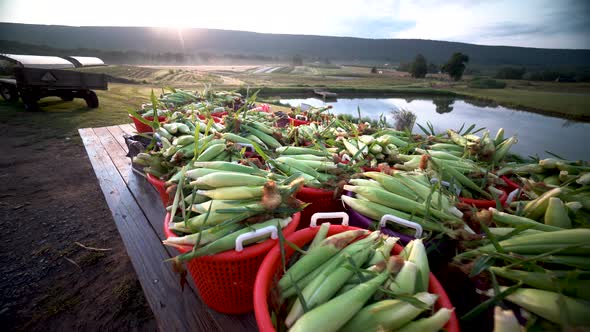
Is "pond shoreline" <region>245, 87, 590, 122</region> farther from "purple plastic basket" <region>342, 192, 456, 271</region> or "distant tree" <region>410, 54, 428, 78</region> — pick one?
"distant tree" <region>410, 54, 428, 78</region>

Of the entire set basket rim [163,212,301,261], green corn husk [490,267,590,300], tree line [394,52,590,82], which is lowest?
basket rim [163,212,301,261]

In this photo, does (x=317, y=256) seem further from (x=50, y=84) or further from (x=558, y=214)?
(x=50, y=84)

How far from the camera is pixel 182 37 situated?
325 feet

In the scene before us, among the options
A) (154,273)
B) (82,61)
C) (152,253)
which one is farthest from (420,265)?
(82,61)

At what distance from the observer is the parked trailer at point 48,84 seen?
8812 millimetres

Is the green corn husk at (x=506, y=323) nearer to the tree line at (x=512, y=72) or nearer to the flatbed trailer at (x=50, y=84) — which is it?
the flatbed trailer at (x=50, y=84)

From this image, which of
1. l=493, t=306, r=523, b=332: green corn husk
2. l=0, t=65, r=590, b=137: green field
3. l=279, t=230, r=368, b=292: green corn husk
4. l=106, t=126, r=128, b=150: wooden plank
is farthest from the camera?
l=0, t=65, r=590, b=137: green field

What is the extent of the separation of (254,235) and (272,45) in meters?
123

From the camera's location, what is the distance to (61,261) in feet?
9.48

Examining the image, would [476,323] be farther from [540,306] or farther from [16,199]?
[16,199]

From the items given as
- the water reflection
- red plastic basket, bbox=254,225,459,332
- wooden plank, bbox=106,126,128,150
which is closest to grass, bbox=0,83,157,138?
wooden plank, bbox=106,126,128,150

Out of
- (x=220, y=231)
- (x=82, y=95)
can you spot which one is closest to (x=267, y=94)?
(x=82, y=95)

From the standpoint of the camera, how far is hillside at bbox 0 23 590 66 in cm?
7800

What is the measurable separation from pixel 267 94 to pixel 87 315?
87.9 ft
